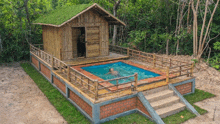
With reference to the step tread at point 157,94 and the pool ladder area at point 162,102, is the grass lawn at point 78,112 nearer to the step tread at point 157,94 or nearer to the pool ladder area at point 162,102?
the pool ladder area at point 162,102

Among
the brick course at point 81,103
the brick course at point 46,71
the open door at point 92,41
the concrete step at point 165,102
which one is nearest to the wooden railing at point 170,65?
the concrete step at point 165,102

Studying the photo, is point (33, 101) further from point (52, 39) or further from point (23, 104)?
point (52, 39)

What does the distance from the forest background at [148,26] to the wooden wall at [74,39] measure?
408 centimetres

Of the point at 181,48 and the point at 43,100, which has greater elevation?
the point at 181,48

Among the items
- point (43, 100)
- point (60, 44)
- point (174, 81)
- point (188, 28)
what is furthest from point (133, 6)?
point (43, 100)

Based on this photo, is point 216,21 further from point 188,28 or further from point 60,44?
point 60,44

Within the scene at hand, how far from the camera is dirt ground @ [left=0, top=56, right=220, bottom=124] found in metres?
8.07

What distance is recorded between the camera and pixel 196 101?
377 inches

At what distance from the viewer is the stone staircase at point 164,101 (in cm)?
816

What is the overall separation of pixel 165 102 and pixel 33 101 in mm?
6194

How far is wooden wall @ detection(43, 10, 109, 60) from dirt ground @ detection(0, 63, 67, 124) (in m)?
2.70

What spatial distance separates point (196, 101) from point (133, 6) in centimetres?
1294

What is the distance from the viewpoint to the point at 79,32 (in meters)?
14.8

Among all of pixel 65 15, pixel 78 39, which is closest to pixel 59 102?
pixel 65 15
